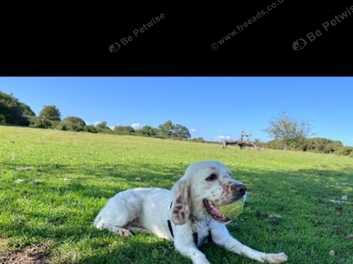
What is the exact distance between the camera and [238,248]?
13.3ft

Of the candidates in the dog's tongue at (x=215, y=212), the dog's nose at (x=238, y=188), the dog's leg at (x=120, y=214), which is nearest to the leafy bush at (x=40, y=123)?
the dog's leg at (x=120, y=214)

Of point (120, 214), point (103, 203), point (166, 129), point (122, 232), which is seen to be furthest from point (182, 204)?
point (166, 129)

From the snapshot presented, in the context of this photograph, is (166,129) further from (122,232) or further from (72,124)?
(122,232)

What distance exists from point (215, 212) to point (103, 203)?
7.99 ft

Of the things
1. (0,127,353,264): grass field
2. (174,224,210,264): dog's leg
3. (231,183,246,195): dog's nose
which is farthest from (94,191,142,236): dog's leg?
(231,183,246,195): dog's nose

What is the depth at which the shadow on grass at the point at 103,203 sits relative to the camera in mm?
4215

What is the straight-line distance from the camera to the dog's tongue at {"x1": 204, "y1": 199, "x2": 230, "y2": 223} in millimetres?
3908

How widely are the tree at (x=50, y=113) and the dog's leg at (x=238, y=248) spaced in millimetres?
36594
